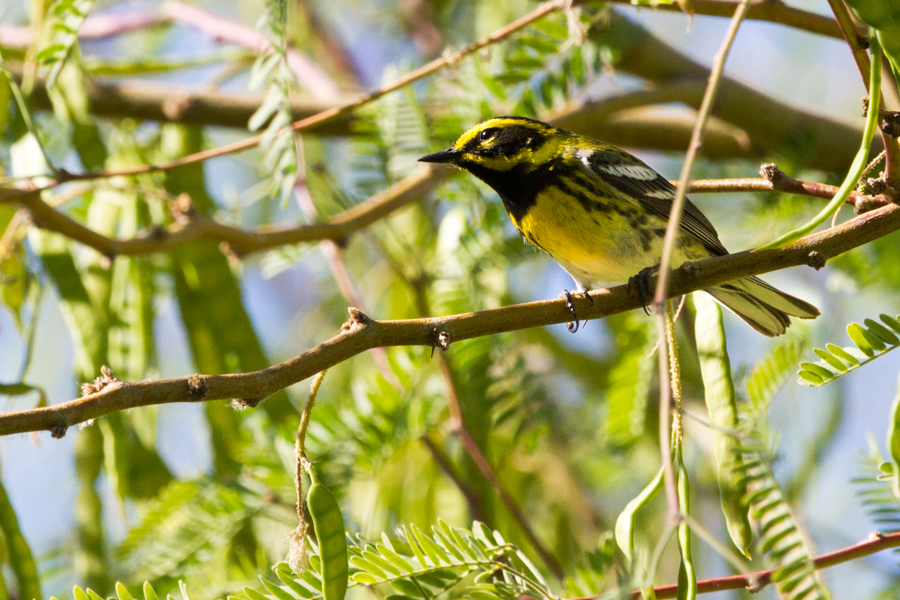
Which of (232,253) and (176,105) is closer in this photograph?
(232,253)

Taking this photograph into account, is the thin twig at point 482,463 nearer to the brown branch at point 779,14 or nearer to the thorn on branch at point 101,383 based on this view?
the brown branch at point 779,14

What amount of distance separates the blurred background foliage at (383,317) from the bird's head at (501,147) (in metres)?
0.17

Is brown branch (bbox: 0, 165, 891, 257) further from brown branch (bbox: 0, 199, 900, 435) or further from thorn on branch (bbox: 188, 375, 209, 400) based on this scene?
thorn on branch (bbox: 188, 375, 209, 400)

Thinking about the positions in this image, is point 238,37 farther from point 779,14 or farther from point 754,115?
point 779,14

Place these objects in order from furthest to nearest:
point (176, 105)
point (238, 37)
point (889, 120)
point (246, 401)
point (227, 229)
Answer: point (238, 37) → point (176, 105) → point (227, 229) → point (889, 120) → point (246, 401)

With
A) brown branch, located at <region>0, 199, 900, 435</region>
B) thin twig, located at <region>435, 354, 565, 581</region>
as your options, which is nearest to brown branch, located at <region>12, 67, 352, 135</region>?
thin twig, located at <region>435, 354, 565, 581</region>

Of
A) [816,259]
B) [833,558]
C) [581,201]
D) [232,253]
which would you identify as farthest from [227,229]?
[833,558]

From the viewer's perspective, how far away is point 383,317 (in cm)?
352

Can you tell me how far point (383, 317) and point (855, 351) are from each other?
2352mm

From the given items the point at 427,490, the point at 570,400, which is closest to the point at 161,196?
the point at 427,490

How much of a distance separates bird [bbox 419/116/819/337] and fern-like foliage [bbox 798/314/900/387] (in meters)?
1.11

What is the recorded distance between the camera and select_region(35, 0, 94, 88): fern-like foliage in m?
1.89

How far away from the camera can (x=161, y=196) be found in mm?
2445

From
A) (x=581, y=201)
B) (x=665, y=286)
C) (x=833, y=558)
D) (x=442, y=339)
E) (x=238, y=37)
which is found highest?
(x=238, y=37)
